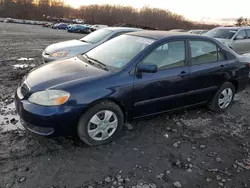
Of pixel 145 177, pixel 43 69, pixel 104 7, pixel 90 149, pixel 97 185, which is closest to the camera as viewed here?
pixel 97 185

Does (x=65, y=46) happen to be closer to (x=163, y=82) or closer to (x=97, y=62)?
(x=97, y=62)

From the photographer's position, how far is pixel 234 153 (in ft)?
11.1

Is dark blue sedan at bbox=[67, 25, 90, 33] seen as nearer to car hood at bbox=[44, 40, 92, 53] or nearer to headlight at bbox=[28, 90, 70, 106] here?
car hood at bbox=[44, 40, 92, 53]

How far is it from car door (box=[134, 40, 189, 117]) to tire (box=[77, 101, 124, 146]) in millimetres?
364

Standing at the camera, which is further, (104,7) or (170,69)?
(104,7)

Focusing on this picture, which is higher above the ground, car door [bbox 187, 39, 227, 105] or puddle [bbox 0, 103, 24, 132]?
car door [bbox 187, 39, 227, 105]

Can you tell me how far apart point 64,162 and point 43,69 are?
156 centimetres

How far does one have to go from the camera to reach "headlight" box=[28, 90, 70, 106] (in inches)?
113

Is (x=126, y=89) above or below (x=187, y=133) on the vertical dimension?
above

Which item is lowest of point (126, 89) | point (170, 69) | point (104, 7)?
point (126, 89)

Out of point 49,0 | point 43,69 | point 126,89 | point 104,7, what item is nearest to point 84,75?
point 126,89

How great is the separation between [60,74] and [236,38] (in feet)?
32.7

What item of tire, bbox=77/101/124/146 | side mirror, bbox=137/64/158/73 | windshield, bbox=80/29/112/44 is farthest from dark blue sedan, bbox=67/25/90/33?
tire, bbox=77/101/124/146

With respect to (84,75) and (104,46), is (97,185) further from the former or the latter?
(104,46)
